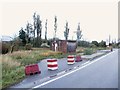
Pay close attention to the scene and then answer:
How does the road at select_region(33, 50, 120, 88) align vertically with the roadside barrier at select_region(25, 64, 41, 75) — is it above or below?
below

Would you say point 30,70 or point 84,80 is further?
point 30,70

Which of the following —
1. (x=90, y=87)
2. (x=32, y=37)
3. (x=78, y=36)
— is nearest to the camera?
(x=90, y=87)

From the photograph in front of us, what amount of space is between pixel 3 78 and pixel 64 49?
32564mm

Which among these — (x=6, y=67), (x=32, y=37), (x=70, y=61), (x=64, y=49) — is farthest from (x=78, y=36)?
(x=6, y=67)

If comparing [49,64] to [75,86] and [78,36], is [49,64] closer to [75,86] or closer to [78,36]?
[75,86]

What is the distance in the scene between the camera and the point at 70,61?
24688 millimetres

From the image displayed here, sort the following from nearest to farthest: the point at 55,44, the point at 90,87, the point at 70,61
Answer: the point at 90,87 → the point at 70,61 → the point at 55,44

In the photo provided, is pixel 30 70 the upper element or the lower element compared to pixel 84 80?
upper

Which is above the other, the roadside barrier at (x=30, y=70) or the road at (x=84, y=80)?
the roadside barrier at (x=30, y=70)

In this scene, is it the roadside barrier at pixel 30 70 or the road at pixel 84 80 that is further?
the roadside barrier at pixel 30 70

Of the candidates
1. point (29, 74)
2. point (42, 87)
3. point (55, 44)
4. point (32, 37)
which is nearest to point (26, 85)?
point (42, 87)

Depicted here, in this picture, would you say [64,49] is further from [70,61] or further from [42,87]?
[42,87]

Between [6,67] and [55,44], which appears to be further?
[55,44]

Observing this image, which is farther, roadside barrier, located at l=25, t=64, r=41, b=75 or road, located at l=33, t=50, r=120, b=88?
roadside barrier, located at l=25, t=64, r=41, b=75
